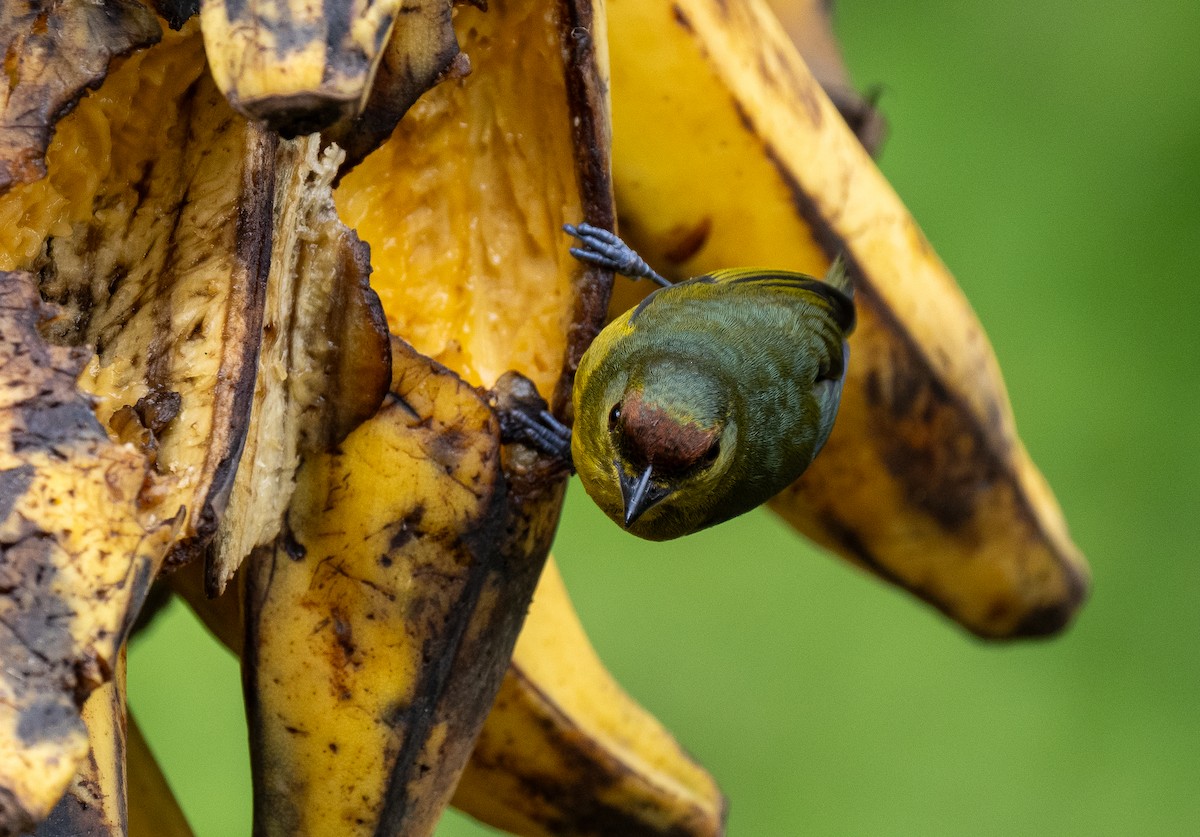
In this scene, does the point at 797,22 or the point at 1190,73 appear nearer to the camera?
the point at 797,22

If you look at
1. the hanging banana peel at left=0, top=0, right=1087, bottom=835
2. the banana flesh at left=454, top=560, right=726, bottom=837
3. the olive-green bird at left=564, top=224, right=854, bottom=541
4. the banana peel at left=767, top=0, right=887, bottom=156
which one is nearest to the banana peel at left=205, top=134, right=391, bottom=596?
the hanging banana peel at left=0, top=0, right=1087, bottom=835

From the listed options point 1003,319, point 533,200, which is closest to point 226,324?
point 533,200

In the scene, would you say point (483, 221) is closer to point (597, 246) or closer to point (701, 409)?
point (597, 246)

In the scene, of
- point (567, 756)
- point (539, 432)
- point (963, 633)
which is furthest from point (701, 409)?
point (963, 633)

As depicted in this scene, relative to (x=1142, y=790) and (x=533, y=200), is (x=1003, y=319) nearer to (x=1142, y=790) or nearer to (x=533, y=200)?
(x=1142, y=790)

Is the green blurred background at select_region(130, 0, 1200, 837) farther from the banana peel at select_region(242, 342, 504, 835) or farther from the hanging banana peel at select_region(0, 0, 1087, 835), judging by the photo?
the banana peel at select_region(242, 342, 504, 835)

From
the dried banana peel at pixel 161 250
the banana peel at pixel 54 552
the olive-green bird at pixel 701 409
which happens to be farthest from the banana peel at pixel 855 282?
the banana peel at pixel 54 552
